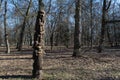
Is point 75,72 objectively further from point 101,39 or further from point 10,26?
point 10,26

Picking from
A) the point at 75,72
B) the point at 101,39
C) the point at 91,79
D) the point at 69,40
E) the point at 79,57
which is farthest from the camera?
the point at 69,40

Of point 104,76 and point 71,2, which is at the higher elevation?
point 71,2

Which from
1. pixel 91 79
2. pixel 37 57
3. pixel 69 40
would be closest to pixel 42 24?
pixel 37 57

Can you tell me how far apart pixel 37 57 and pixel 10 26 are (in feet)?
183

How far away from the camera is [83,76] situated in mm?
12008

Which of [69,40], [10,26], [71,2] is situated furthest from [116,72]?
[10,26]

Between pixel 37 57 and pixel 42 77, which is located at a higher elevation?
pixel 37 57

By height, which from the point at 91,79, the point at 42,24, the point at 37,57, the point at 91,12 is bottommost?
the point at 91,79

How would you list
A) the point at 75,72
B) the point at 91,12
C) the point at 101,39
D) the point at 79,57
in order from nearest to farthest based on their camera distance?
the point at 75,72
the point at 79,57
the point at 91,12
the point at 101,39

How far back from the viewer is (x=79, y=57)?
65.0ft

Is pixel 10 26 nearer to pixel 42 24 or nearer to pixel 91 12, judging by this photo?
pixel 91 12

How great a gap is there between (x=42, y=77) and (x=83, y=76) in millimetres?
1855

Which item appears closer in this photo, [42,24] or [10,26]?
[42,24]

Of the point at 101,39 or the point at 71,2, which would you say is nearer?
the point at 71,2
